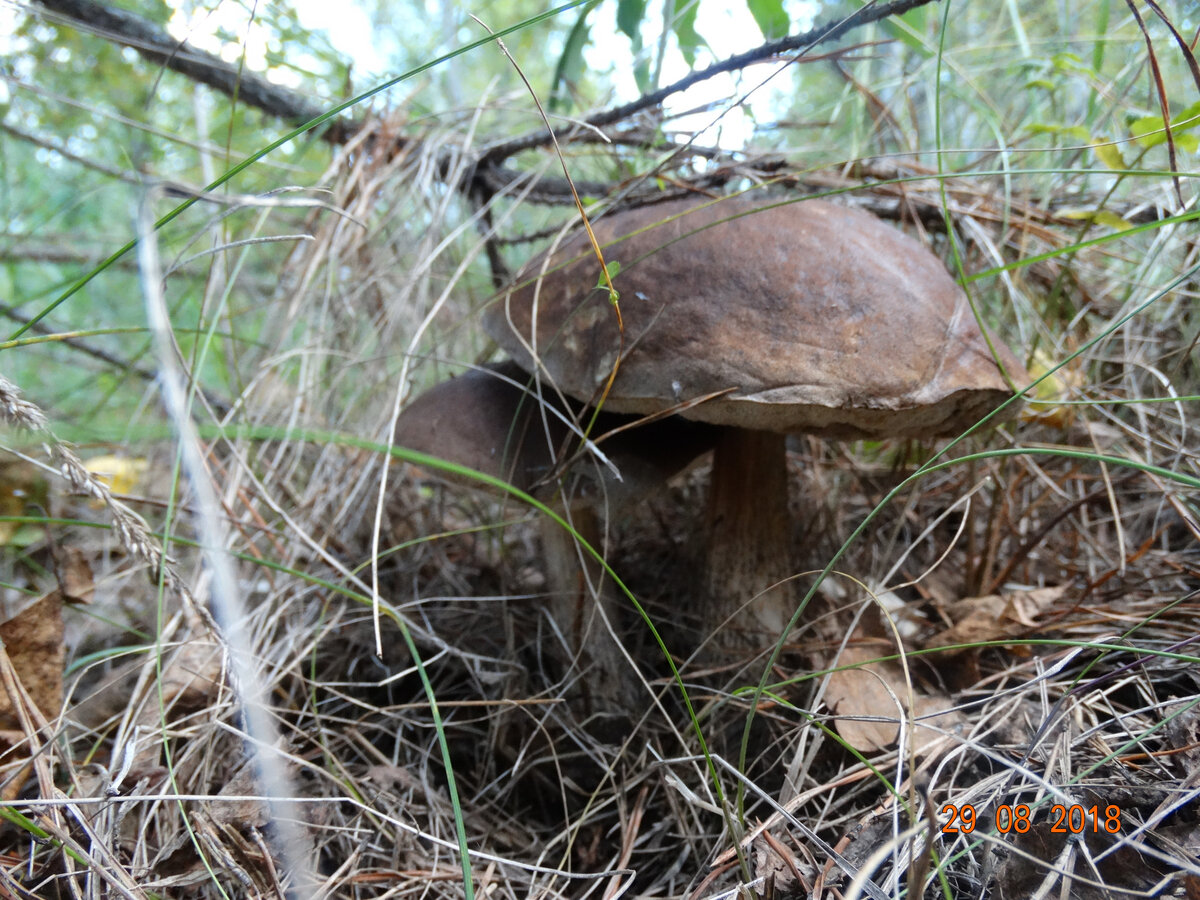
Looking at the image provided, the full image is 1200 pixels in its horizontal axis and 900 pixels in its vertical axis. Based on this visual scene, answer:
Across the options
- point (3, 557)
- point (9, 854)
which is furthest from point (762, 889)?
point (3, 557)

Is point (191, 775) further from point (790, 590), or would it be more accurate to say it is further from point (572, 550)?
point (790, 590)

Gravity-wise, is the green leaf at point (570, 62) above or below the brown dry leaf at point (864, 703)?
above

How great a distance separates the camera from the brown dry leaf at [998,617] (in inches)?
48.8

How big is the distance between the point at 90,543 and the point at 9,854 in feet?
4.69

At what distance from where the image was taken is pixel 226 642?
0.82 metres

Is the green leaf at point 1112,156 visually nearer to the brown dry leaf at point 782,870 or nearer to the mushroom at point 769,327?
the mushroom at point 769,327

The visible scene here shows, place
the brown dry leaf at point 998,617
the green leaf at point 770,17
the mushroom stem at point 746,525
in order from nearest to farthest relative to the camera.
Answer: the brown dry leaf at point 998,617 → the green leaf at point 770,17 → the mushroom stem at point 746,525

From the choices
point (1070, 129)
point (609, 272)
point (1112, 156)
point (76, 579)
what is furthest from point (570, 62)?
point (76, 579)

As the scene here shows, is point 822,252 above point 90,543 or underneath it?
above

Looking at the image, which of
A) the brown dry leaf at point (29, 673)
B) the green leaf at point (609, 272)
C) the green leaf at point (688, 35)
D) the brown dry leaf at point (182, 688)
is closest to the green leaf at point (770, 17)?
the green leaf at point (688, 35)

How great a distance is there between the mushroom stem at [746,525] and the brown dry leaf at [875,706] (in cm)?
29

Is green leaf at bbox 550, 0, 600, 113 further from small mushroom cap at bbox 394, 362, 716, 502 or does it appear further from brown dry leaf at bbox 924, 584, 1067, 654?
brown dry leaf at bbox 924, 584, 1067, 654

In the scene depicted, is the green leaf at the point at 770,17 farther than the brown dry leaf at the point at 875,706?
Yes
